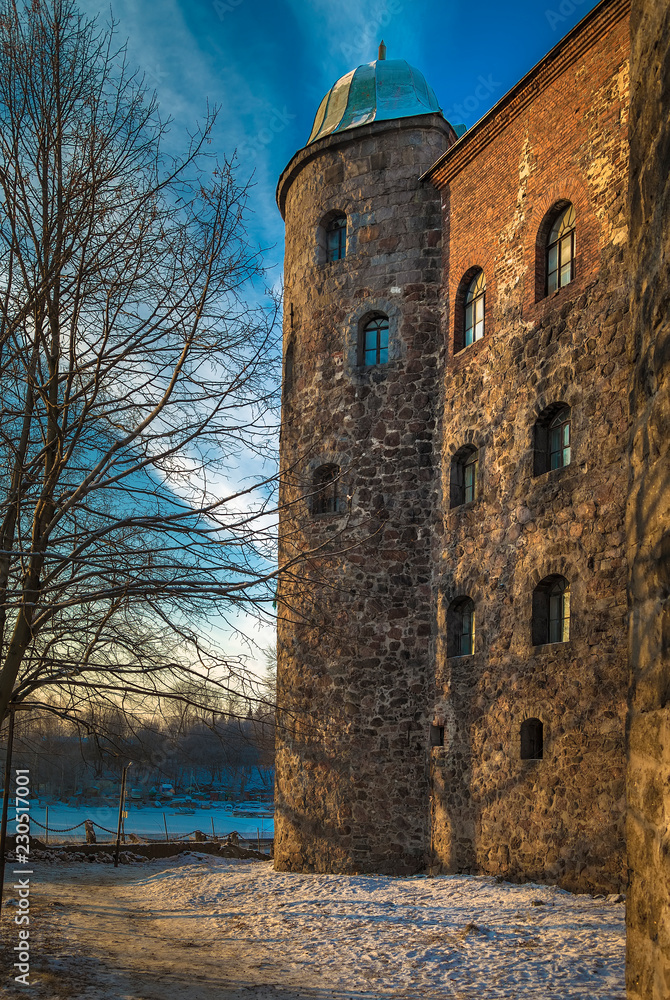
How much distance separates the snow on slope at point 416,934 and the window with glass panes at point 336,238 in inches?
451

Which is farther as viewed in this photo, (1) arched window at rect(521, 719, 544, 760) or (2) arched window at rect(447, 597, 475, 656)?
(2) arched window at rect(447, 597, 475, 656)

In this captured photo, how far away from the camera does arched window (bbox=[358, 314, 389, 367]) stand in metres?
16.2

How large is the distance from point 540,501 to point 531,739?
3.43 meters

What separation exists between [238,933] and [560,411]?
Answer: 816cm

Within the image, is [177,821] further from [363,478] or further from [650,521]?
[650,521]

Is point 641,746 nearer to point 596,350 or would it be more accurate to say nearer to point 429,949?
point 429,949

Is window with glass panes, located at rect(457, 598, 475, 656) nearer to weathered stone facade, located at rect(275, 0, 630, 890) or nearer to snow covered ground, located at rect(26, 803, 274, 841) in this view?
weathered stone facade, located at rect(275, 0, 630, 890)

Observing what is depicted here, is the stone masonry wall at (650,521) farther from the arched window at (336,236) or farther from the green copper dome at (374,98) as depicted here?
the green copper dome at (374,98)

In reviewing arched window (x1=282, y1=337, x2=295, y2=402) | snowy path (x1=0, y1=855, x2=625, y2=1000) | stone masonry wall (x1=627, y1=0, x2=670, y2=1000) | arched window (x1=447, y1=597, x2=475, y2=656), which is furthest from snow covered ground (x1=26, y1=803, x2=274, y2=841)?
stone masonry wall (x1=627, y1=0, x2=670, y2=1000)

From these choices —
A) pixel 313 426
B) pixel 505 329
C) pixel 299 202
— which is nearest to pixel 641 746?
pixel 505 329

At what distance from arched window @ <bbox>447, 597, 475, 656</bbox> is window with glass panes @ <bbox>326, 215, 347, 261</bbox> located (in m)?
7.36

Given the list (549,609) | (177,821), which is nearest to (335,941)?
(549,609)

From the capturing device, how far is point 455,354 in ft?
49.6

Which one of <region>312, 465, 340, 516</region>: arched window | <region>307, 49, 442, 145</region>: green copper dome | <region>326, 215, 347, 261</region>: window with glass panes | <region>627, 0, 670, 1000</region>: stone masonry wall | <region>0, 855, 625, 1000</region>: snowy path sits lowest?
<region>0, 855, 625, 1000</region>: snowy path
